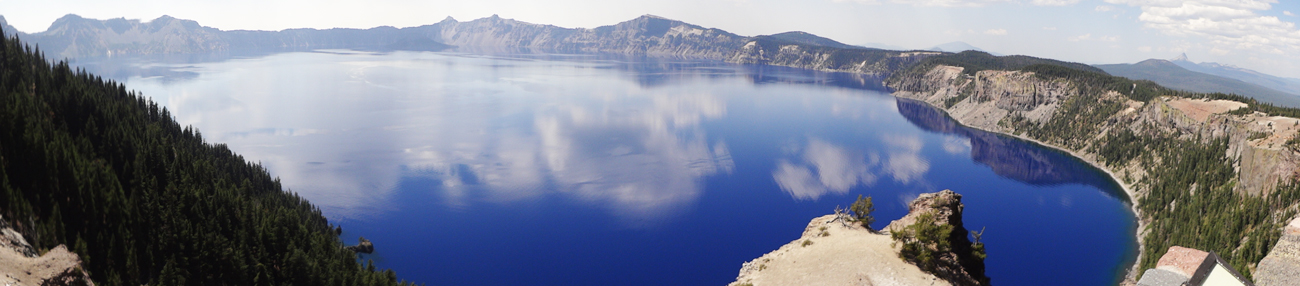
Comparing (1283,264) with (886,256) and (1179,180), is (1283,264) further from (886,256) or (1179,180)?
(1179,180)

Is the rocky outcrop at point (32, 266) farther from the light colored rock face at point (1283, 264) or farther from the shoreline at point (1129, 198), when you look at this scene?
the shoreline at point (1129, 198)


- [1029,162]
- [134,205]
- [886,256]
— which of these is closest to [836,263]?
[886,256]

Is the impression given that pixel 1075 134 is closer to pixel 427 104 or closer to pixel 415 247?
pixel 415 247

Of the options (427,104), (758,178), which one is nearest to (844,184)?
(758,178)

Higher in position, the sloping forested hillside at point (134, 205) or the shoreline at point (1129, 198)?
the sloping forested hillside at point (134, 205)

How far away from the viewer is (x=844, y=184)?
100438mm

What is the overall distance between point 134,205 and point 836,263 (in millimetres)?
53380

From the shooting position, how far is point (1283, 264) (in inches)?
1953

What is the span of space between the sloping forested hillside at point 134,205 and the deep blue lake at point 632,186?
11365 mm

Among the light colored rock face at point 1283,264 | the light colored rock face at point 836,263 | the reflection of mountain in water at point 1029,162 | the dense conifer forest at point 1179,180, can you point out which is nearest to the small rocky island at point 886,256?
the light colored rock face at point 836,263

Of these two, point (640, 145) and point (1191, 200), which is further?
point (640, 145)

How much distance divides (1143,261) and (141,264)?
310 feet

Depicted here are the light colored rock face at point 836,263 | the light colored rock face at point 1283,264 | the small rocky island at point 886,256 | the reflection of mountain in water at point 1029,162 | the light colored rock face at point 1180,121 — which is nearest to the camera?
the light colored rock face at point 836,263

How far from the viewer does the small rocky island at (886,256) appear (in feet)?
145
